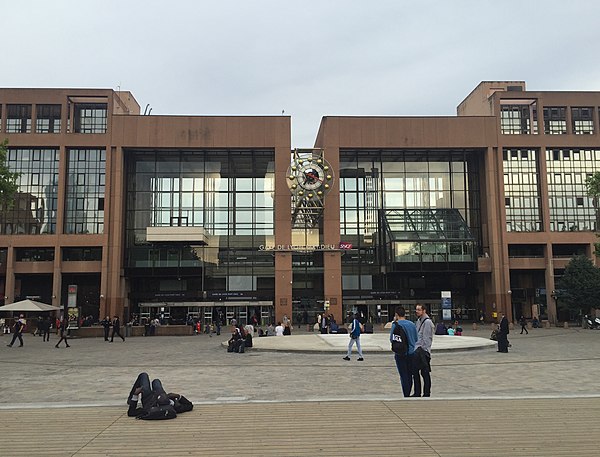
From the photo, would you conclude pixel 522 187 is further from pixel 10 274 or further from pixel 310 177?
pixel 10 274

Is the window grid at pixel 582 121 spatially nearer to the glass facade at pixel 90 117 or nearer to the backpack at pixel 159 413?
the glass facade at pixel 90 117

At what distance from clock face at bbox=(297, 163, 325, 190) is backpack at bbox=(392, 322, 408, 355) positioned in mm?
44321

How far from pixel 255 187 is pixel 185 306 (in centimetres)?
1414

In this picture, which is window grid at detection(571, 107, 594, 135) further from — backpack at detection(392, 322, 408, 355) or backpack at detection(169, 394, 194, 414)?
backpack at detection(169, 394, 194, 414)

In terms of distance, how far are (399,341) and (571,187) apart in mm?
54810

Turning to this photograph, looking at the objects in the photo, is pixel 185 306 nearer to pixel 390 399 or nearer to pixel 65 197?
pixel 65 197

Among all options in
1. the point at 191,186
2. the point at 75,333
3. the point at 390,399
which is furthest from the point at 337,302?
the point at 390,399

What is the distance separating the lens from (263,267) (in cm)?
5747

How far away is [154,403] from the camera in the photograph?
845 centimetres

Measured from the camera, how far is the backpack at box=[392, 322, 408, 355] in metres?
10.2

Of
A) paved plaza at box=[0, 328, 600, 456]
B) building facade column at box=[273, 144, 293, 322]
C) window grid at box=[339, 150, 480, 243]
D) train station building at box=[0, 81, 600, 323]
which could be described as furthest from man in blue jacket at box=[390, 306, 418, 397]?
window grid at box=[339, 150, 480, 243]

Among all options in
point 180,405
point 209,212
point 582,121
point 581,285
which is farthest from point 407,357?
point 582,121

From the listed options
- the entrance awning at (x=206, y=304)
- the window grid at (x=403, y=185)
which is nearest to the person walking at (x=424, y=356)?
the entrance awning at (x=206, y=304)

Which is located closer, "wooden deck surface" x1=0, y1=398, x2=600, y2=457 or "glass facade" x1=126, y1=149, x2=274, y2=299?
"wooden deck surface" x1=0, y1=398, x2=600, y2=457
